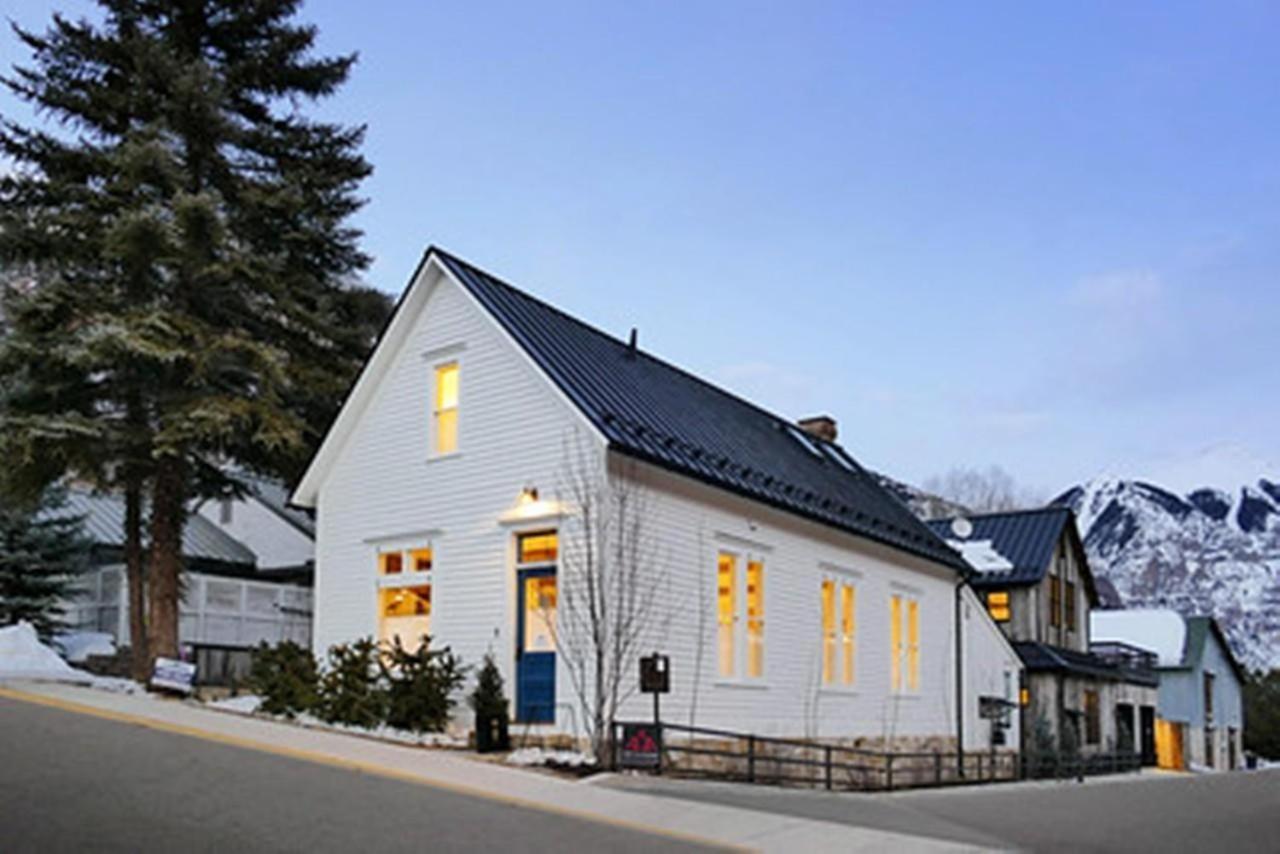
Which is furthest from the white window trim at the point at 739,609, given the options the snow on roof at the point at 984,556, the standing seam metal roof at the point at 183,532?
the snow on roof at the point at 984,556

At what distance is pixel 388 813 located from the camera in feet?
37.2

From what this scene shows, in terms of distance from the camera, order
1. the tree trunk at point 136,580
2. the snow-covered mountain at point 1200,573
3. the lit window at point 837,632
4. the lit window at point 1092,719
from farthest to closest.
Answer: the snow-covered mountain at point 1200,573, the lit window at point 1092,719, the tree trunk at point 136,580, the lit window at point 837,632

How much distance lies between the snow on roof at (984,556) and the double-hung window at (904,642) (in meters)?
10.1

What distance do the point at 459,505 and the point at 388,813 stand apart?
10067mm

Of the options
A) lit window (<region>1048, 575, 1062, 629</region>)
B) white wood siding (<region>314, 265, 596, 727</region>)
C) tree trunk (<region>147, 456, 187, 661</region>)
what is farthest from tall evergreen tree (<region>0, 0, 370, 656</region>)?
lit window (<region>1048, 575, 1062, 629</region>)

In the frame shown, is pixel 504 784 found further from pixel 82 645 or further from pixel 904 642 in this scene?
pixel 82 645

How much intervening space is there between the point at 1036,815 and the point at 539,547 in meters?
7.85

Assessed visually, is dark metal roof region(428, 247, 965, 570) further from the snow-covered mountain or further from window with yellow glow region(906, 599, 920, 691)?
the snow-covered mountain

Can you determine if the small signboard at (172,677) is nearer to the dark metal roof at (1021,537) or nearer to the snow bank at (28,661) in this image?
the snow bank at (28,661)

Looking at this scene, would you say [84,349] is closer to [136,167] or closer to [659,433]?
[136,167]

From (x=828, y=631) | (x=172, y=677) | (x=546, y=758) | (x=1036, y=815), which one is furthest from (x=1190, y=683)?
(x=172, y=677)

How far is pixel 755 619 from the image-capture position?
22.5m

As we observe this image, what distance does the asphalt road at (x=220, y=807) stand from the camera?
378 inches

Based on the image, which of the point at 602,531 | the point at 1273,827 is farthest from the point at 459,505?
the point at 1273,827
